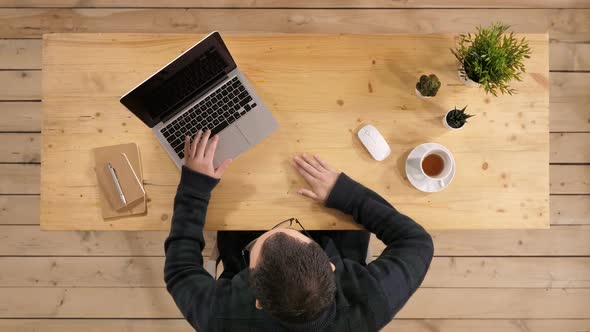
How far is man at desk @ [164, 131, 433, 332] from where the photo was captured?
971 mm

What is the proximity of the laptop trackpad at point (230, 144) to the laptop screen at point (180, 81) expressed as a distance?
0.15 meters

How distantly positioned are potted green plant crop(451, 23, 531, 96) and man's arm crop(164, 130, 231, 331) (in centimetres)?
77

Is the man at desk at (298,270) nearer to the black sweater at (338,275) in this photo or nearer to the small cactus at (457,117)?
the black sweater at (338,275)

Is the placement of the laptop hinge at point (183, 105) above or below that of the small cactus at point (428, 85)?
below

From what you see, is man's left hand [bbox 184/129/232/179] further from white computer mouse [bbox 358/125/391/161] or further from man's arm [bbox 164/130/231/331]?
white computer mouse [bbox 358/125/391/161]

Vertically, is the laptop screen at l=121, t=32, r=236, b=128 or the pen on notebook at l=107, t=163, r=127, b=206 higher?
the laptop screen at l=121, t=32, r=236, b=128

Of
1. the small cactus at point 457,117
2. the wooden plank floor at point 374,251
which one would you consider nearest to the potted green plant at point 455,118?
the small cactus at point 457,117

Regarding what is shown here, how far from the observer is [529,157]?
1326 mm

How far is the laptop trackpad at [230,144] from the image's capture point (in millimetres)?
1315

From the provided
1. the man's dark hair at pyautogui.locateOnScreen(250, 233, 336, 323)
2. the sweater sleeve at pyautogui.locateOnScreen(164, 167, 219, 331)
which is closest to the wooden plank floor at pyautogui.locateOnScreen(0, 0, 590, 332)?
the sweater sleeve at pyautogui.locateOnScreen(164, 167, 219, 331)

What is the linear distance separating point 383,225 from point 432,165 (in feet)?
0.80

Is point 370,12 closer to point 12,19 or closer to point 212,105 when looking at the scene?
point 212,105

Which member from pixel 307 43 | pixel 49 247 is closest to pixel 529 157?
pixel 307 43

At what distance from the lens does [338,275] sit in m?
1.21
